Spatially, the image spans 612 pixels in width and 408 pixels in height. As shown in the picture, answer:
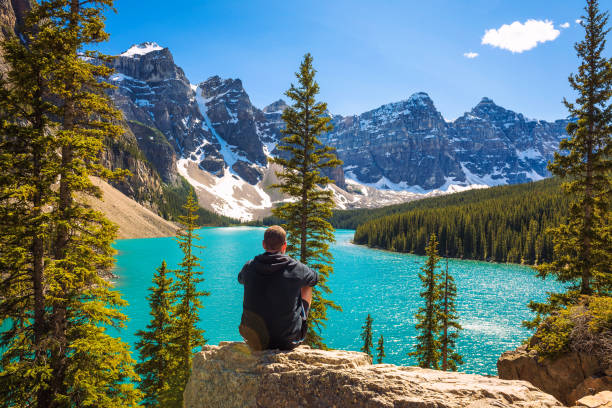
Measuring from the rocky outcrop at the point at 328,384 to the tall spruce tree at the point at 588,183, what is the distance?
11.4m

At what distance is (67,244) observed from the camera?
28.7ft

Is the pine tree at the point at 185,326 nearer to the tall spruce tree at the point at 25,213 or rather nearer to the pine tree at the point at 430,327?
the tall spruce tree at the point at 25,213

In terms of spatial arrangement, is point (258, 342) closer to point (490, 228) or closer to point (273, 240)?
point (273, 240)

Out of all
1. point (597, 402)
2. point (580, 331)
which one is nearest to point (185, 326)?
point (597, 402)

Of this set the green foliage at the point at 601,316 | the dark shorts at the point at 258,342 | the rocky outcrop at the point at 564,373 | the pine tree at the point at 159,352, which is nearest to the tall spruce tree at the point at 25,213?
the dark shorts at the point at 258,342

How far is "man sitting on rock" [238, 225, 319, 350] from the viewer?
15.5ft

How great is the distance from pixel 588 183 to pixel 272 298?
1569 centimetres

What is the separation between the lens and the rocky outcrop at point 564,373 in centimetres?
927

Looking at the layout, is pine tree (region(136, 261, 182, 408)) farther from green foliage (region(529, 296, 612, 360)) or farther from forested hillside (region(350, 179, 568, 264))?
forested hillside (region(350, 179, 568, 264))

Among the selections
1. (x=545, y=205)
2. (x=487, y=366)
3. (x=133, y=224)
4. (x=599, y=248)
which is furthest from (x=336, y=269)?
(x=133, y=224)

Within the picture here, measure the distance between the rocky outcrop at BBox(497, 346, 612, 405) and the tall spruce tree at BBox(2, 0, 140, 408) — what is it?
13542 millimetres

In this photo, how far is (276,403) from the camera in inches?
175

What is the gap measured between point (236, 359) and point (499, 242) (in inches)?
4118

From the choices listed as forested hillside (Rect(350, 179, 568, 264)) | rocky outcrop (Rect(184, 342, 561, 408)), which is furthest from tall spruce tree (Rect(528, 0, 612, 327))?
forested hillside (Rect(350, 179, 568, 264))
